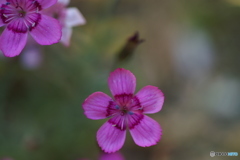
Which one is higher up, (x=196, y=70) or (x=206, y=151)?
(x=196, y=70)

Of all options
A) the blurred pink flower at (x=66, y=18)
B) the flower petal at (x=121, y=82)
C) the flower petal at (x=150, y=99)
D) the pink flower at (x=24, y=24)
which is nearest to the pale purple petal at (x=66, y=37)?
the blurred pink flower at (x=66, y=18)

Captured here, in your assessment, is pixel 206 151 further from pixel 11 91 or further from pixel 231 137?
pixel 11 91

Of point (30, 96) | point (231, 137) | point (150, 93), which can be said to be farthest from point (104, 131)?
A: point (231, 137)

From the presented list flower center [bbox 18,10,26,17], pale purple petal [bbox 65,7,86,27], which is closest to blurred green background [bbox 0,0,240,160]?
pale purple petal [bbox 65,7,86,27]

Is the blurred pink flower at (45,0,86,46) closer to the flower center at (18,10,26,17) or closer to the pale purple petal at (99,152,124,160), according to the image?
the flower center at (18,10,26,17)

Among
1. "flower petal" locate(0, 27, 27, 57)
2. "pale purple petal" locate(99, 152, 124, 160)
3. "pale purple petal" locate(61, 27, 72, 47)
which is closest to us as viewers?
"flower petal" locate(0, 27, 27, 57)

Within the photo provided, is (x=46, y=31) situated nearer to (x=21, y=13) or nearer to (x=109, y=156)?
(x=21, y=13)

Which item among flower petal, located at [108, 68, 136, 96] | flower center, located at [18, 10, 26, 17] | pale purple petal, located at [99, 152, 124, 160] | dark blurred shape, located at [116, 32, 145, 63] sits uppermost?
flower center, located at [18, 10, 26, 17]
